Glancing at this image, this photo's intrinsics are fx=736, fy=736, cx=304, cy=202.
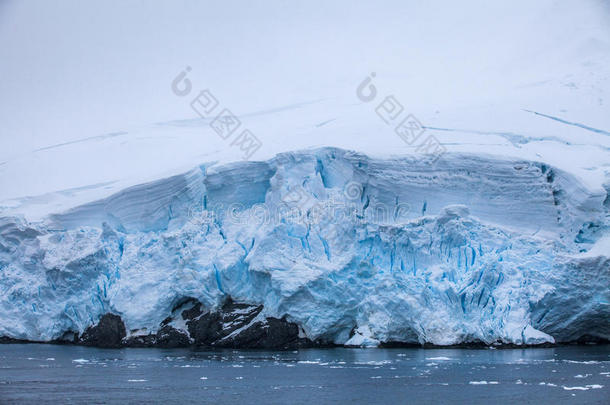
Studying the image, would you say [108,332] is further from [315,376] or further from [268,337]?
[315,376]

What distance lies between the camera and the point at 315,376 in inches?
417

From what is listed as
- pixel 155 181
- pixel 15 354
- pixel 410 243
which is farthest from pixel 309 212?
pixel 15 354

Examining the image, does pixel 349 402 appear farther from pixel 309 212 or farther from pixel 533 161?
pixel 533 161

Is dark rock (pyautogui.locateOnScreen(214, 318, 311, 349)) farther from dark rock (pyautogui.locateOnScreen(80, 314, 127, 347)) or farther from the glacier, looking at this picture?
dark rock (pyautogui.locateOnScreen(80, 314, 127, 347))

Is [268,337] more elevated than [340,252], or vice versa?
[340,252]

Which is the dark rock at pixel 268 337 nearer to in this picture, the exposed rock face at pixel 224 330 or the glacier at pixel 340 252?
the exposed rock face at pixel 224 330

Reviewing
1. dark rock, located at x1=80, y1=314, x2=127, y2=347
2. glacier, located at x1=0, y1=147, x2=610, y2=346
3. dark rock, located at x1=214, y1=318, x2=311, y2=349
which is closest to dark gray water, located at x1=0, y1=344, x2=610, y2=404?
dark rock, located at x1=214, y1=318, x2=311, y2=349

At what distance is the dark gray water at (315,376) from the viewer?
897 centimetres

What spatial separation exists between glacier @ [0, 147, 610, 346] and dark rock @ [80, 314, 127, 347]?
161 mm

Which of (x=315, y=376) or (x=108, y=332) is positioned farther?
(x=108, y=332)

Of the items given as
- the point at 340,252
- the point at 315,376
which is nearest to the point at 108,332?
the point at 340,252

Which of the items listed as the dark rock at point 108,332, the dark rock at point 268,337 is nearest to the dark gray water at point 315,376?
the dark rock at point 268,337

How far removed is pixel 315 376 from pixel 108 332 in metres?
6.16

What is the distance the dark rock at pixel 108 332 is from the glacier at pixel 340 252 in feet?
0.53
